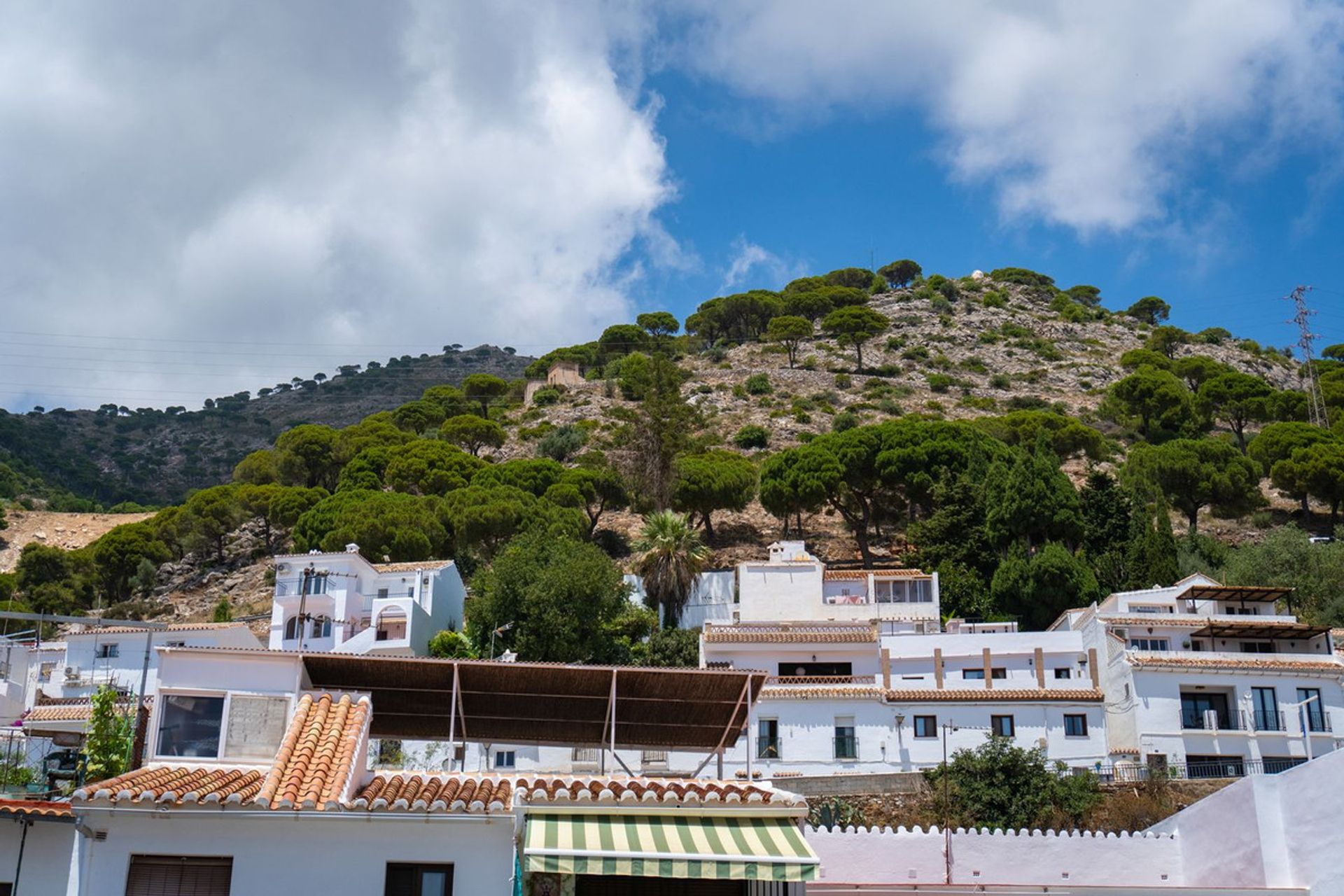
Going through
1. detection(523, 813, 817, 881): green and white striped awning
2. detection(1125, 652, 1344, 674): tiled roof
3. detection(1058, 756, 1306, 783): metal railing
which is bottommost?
detection(523, 813, 817, 881): green and white striped awning

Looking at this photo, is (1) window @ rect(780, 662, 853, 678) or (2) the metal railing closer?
(2) the metal railing

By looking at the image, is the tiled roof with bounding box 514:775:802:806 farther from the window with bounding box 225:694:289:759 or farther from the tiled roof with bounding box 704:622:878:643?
the tiled roof with bounding box 704:622:878:643

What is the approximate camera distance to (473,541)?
6369 cm

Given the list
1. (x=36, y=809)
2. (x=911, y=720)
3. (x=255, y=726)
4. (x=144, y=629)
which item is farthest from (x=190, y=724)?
(x=144, y=629)

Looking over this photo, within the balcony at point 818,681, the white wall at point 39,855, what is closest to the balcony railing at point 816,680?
Answer: the balcony at point 818,681

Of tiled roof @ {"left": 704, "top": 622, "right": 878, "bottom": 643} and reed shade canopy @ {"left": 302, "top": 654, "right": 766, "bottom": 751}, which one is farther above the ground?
tiled roof @ {"left": 704, "top": 622, "right": 878, "bottom": 643}

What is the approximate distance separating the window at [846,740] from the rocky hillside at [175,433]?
10613cm

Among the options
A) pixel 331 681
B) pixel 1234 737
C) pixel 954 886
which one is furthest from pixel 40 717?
pixel 1234 737

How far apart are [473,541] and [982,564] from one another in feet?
86.8

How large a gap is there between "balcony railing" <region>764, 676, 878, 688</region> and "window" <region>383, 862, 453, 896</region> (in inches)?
1033

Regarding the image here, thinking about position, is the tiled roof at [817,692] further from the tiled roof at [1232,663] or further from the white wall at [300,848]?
the white wall at [300,848]

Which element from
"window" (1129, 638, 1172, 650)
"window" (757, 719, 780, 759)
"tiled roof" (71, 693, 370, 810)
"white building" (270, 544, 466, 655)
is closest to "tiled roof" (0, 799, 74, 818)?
"tiled roof" (71, 693, 370, 810)

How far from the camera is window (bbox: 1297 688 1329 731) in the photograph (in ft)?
124

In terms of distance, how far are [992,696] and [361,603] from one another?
92.1 ft
